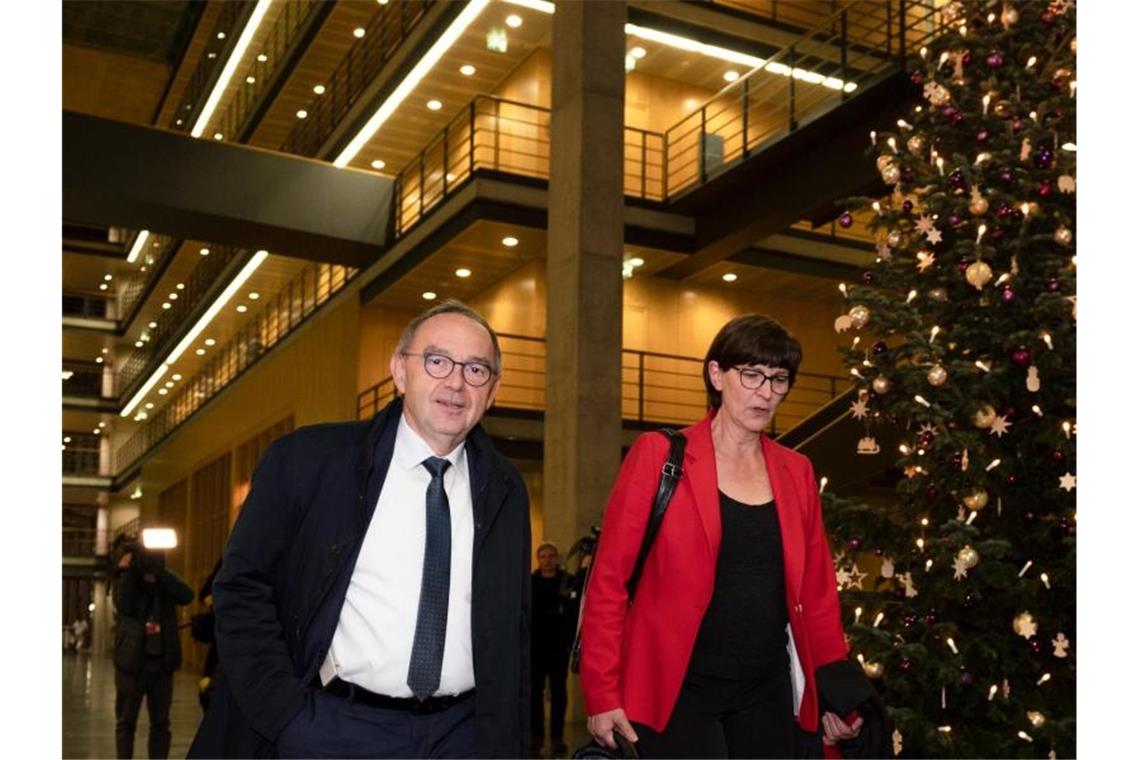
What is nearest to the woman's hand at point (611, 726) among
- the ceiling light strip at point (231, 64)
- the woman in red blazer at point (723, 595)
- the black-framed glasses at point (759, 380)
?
the woman in red blazer at point (723, 595)

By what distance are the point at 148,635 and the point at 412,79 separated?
12537 millimetres

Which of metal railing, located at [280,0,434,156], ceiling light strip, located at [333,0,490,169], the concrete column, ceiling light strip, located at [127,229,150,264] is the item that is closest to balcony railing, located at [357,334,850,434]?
ceiling light strip, located at [333,0,490,169]

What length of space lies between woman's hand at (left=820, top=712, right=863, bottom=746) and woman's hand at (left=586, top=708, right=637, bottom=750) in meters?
0.59

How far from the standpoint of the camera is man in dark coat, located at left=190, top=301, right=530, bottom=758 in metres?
2.68

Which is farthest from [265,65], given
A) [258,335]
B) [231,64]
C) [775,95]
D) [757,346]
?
[757,346]

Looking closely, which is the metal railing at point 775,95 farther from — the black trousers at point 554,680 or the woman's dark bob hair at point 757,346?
the woman's dark bob hair at point 757,346

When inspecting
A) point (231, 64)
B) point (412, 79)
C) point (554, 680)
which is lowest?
point (554, 680)

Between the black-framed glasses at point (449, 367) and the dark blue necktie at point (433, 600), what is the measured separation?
0.23 meters

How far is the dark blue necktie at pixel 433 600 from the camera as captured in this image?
8.80 feet

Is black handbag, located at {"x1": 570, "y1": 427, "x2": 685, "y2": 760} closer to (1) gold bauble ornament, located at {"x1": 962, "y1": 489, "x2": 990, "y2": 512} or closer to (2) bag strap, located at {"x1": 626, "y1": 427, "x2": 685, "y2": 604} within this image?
(2) bag strap, located at {"x1": 626, "y1": 427, "x2": 685, "y2": 604}

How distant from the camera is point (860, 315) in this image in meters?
6.89

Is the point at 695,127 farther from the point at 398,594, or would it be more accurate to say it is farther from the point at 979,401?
the point at 398,594
